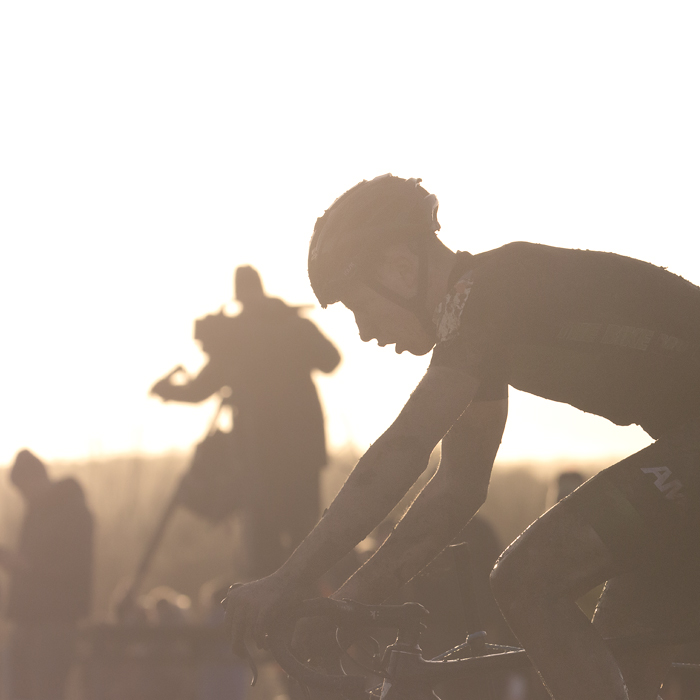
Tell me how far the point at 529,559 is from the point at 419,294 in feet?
2.51

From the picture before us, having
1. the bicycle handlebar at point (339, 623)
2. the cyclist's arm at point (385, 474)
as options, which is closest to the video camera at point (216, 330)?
the bicycle handlebar at point (339, 623)

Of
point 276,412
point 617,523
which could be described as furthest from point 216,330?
point 617,523

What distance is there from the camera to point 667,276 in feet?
8.57

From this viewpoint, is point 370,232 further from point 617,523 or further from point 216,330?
point 216,330

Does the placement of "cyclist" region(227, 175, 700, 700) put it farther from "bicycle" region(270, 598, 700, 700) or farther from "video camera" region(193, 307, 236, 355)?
"video camera" region(193, 307, 236, 355)

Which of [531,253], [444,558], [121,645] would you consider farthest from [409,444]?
[121,645]

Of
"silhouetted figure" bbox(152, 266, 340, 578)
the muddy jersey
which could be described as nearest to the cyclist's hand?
the muddy jersey

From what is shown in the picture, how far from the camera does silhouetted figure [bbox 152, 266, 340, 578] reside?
738cm

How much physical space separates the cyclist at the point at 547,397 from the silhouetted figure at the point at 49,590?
17.9ft

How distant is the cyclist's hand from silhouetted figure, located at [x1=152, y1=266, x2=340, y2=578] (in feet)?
16.0

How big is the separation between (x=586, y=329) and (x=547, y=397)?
237 millimetres

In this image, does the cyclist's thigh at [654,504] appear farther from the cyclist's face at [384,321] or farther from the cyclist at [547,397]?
the cyclist's face at [384,321]

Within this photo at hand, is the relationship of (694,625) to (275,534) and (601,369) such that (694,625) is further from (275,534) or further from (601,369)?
(275,534)

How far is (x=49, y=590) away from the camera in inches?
310
